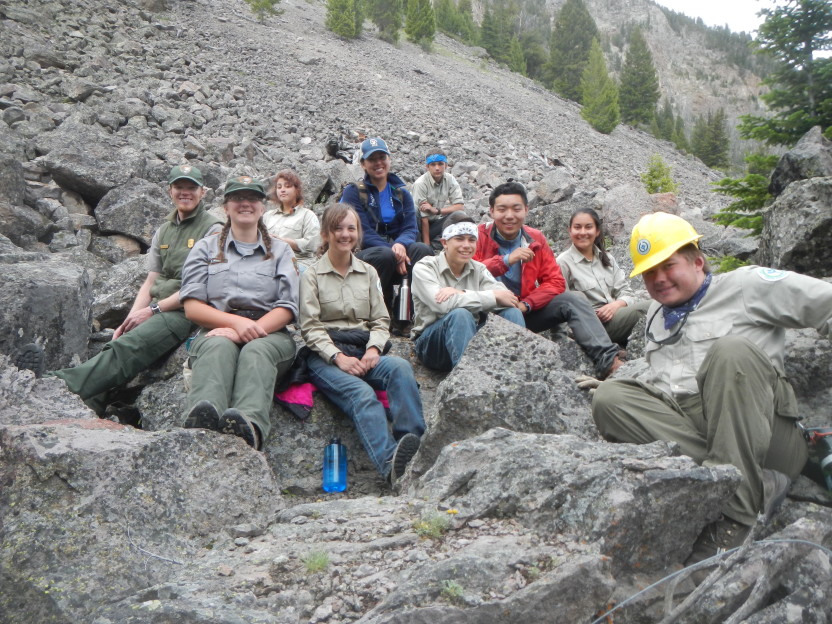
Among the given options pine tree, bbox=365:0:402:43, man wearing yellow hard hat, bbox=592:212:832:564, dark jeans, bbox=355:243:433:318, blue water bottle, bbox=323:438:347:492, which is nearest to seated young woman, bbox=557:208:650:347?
dark jeans, bbox=355:243:433:318

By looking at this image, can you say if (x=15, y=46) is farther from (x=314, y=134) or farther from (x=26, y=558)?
(x=26, y=558)

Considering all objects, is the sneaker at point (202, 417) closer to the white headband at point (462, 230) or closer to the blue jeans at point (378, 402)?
the blue jeans at point (378, 402)

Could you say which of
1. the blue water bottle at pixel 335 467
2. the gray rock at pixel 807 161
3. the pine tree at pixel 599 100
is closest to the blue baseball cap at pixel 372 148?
the blue water bottle at pixel 335 467

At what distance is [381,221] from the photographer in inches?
292

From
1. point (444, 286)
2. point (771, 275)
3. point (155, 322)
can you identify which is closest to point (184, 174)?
point (155, 322)

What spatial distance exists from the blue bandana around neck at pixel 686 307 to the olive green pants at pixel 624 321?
2444 mm

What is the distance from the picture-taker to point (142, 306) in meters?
6.01

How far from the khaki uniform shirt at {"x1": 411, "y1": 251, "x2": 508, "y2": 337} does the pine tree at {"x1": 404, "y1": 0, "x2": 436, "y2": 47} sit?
4718 cm

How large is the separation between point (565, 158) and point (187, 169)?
2182 cm

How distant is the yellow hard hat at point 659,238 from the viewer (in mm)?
3656

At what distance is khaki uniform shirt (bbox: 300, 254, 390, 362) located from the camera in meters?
5.27

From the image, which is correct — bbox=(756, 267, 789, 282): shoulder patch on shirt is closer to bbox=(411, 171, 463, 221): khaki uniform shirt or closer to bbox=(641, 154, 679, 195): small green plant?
bbox=(411, 171, 463, 221): khaki uniform shirt

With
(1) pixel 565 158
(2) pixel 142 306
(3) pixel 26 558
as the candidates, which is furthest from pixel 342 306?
(1) pixel 565 158

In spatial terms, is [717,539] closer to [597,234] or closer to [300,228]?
[597,234]
